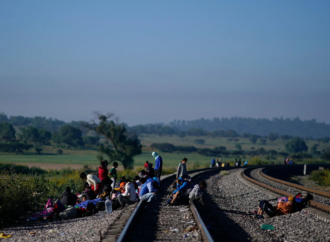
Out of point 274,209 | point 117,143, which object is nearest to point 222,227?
point 274,209

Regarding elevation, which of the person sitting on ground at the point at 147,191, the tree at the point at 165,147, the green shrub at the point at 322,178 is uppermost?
the person sitting on ground at the point at 147,191

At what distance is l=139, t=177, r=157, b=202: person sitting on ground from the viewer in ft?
44.7

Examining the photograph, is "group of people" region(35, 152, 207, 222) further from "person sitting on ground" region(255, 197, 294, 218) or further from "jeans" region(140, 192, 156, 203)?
"person sitting on ground" region(255, 197, 294, 218)

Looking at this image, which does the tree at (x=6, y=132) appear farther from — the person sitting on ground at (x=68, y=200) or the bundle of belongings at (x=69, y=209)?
the bundle of belongings at (x=69, y=209)

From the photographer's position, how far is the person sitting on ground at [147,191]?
44.7 feet

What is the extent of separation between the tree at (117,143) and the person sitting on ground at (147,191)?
50.8 m

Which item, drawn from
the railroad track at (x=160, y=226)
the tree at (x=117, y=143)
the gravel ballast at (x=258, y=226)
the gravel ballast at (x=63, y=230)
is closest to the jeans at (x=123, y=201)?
the railroad track at (x=160, y=226)

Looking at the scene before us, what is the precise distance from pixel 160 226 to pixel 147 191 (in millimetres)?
4636

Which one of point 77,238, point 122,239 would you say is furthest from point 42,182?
point 122,239

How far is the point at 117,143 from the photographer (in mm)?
67312

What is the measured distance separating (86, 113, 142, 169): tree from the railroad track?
53184 mm

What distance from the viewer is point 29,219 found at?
12344 mm

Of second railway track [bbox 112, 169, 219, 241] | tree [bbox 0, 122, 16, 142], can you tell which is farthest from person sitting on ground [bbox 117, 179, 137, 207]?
tree [bbox 0, 122, 16, 142]

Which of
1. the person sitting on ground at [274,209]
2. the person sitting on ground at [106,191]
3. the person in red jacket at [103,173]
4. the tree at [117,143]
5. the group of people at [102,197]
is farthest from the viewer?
the tree at [117,143]
